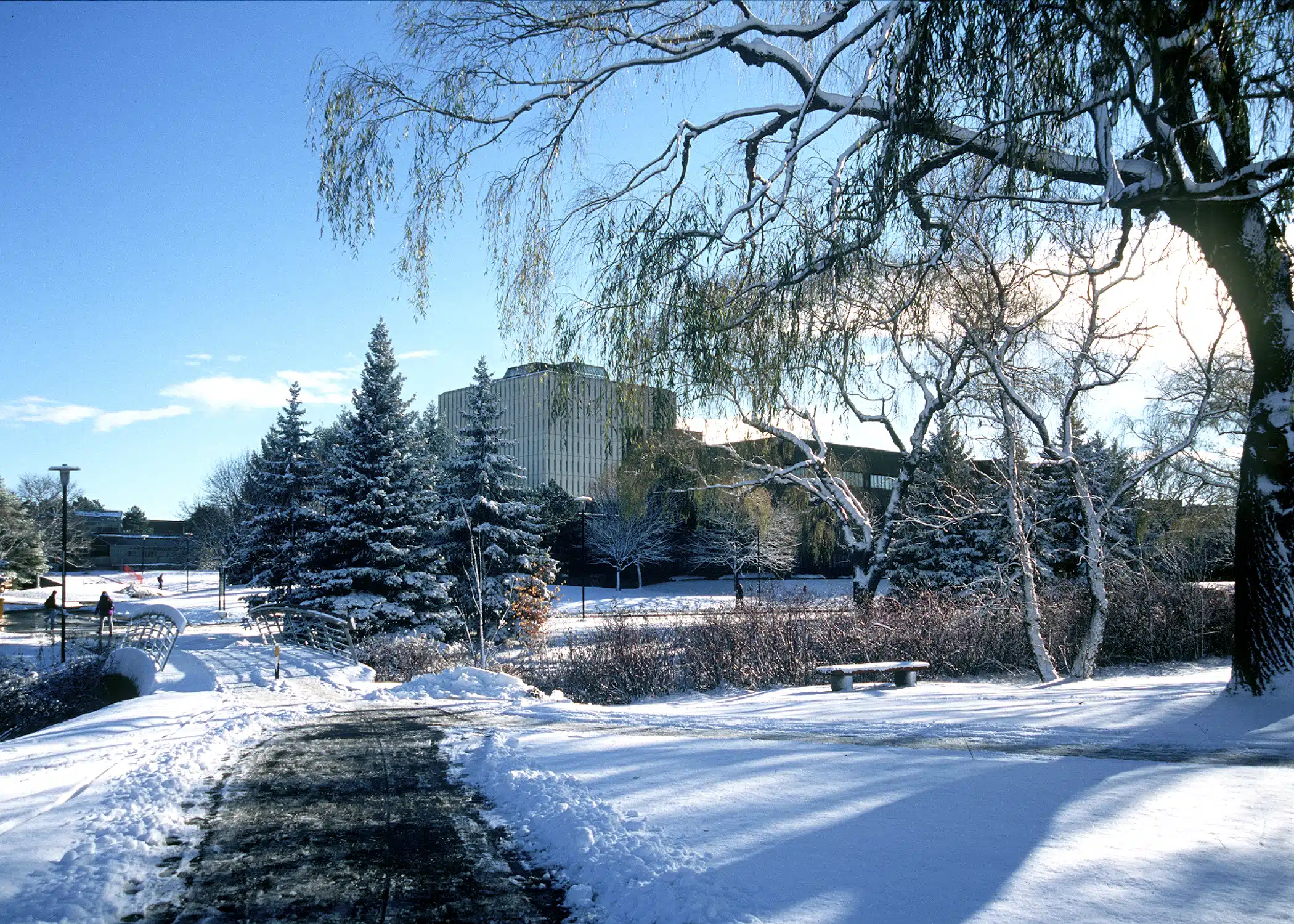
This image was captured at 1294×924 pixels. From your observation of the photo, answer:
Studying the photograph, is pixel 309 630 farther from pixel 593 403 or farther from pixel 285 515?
pixel 593 403

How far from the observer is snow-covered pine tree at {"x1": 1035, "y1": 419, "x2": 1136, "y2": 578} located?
19297 mm

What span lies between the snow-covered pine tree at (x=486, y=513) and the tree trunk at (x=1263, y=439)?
22.1m

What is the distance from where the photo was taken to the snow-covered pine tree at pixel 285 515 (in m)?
28.4

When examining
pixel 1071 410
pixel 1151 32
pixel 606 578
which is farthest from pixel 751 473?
pixel 606 578

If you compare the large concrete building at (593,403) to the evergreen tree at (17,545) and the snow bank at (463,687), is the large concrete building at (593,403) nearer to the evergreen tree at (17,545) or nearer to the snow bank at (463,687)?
the snow bank at (463,687)

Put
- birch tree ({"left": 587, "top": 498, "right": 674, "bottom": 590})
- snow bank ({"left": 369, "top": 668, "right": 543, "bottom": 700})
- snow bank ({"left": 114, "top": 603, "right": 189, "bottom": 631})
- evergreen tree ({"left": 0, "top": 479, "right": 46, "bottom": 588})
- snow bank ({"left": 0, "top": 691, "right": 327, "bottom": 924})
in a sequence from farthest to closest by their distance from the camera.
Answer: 1. birch tree ({"left": 587, "top": 498, "right": 674, "bottom": 590})
2. evergreen tree ({"left": 0, "top": 479, "right": 46, "bottom": 588})
3. snow bank ({"left": 114, "top": 603, "right": 189, "bottom": 631})
4. snow bank ({"left": 369, "top": 668, "right": 543, "bottom": 700})
5. snow bank ({"left": 0, "top": 691, "right": 327, "bottom": 924})

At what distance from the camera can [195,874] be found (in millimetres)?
4914

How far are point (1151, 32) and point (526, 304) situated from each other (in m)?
4.83

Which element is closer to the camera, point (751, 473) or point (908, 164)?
point (908, 164)

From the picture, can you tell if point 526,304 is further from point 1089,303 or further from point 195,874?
point 1089,303

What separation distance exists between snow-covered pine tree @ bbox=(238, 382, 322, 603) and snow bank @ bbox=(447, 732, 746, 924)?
21.3 metres

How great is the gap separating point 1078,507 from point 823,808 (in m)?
22.6

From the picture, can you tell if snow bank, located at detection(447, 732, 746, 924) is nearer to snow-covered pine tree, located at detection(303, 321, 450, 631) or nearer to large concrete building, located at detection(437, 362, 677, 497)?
large concrete building, located at detection(437, 362, 677, 497)

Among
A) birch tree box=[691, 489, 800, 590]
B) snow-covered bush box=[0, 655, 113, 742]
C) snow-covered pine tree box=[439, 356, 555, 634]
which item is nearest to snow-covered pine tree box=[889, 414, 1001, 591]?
birch tree box=[691, 489, 800, 590]
